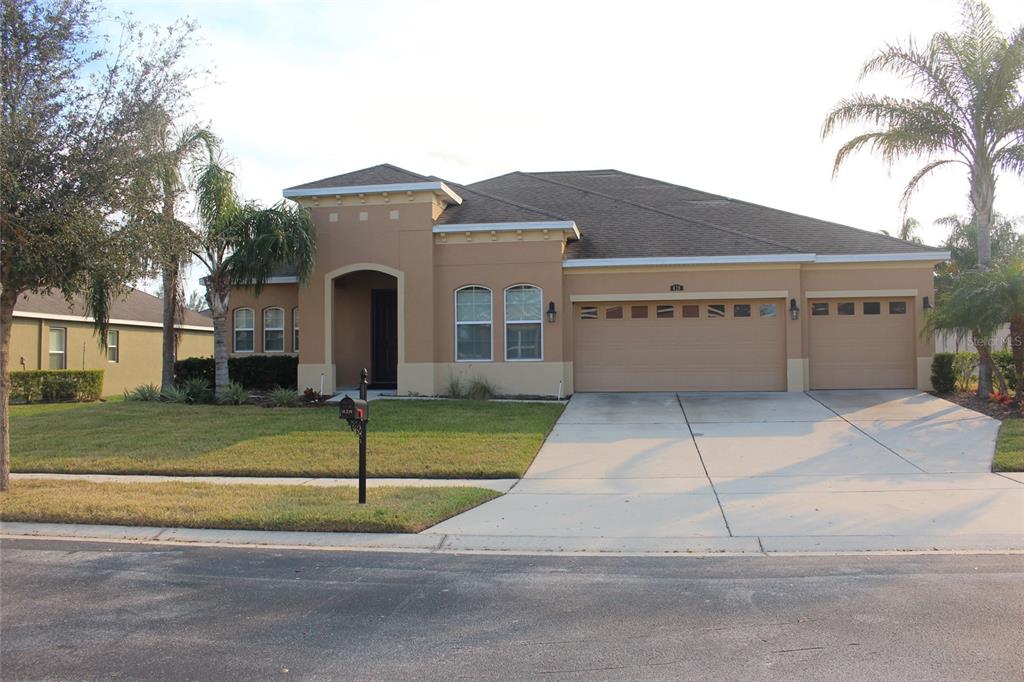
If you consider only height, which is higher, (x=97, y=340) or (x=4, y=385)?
(x=97, y=340)

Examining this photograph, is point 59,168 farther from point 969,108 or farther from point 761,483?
point 969,108

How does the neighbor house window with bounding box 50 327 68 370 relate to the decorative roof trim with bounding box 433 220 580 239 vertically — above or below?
below

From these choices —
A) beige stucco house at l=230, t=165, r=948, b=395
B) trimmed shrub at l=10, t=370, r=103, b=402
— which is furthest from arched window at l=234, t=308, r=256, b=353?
trimmed shrub at l=10, t=370, r=103, b=402

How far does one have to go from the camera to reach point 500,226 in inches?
705

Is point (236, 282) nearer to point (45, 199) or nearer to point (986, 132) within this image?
point (45, 199)

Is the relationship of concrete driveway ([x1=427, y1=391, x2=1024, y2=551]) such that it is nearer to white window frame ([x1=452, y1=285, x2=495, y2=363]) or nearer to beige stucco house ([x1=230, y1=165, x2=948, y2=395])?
beige stucco house ([x1=230, y1=165, x2=948, y2=395])

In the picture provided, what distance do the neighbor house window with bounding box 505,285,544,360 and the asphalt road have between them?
448 inches

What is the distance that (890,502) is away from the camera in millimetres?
8828

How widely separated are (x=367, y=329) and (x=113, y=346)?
43.5 feet

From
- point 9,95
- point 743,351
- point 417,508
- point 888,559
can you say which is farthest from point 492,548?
point 743,351

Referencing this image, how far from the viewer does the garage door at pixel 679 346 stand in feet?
60.3

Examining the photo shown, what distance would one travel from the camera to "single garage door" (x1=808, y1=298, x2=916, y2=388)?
60.0 feet

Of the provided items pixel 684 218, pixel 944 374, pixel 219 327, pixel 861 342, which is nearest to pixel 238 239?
pixel 219 327

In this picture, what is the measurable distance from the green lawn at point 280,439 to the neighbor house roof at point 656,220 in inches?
196
